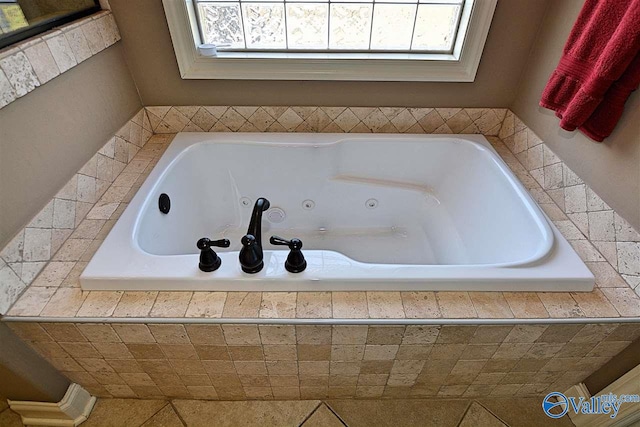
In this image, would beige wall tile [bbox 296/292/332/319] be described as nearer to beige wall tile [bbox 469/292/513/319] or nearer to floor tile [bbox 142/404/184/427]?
beige wall tile [bbox 469/292/513/319]

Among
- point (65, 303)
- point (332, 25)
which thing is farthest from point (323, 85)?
point (65, 303)

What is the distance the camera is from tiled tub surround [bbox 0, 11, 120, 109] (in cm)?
97

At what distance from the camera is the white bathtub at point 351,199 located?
1.35 m

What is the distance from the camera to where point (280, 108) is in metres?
1.70

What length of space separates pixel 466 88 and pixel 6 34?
1777 mm

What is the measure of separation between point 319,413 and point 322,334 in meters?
0.51

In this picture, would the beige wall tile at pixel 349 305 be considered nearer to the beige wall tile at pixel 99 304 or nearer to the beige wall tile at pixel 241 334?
the beige wall tile at pixel 241 334

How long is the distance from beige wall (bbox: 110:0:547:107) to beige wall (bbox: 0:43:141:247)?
4.7 inches

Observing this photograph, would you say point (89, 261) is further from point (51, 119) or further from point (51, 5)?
point (51, 5)

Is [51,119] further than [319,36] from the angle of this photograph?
No

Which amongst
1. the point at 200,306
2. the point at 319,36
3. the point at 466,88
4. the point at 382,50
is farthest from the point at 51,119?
the point at 466,88

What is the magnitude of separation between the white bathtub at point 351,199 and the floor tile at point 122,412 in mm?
580

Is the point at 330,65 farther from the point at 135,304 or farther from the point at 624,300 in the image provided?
the point at 624,300

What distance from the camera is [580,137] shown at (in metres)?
1.27
